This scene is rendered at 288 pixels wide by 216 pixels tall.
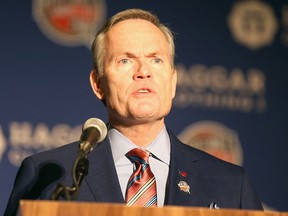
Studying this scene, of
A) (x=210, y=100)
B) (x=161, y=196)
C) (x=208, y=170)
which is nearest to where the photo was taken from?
(x=161, y=196)

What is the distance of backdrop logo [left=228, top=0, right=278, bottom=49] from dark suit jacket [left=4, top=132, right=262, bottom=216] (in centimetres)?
135

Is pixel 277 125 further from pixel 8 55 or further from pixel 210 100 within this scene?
pixel 8 55

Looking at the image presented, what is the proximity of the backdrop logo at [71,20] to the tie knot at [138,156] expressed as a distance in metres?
1.12

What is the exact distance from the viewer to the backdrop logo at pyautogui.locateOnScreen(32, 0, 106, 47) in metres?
3.10

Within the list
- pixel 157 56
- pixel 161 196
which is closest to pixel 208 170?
pixel 161 196

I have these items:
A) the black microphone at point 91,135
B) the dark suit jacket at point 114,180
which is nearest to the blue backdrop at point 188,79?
the dark suit jacket at point 114,180

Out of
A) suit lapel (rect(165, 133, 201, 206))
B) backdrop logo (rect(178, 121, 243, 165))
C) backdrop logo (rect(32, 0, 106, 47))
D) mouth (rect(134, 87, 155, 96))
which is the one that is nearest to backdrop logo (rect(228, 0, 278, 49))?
backdrop logo (rect(178, 121, 243, 165))

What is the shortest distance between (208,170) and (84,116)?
105 centimetres

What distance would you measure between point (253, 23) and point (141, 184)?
1.68 m

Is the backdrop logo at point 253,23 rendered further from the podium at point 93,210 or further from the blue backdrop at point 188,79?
the podium at point 93,210

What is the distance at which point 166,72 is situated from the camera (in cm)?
216

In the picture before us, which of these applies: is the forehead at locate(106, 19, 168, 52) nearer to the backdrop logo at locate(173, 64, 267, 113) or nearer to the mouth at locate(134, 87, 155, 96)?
the mouth at locate(134, 87, 155, 96)

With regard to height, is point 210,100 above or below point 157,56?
below

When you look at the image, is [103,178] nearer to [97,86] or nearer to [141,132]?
[141,132]
